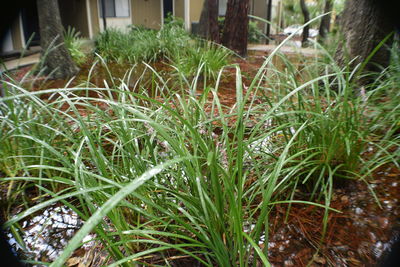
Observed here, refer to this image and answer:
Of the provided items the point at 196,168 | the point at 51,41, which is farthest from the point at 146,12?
the point at 196,168

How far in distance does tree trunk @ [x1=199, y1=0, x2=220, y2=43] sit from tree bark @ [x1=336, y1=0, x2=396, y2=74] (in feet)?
6.79

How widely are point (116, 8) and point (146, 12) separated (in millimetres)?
825

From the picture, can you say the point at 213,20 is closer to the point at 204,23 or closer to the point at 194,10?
the point at 204,23

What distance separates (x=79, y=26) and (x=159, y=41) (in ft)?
11.3

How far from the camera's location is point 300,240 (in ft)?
2.07

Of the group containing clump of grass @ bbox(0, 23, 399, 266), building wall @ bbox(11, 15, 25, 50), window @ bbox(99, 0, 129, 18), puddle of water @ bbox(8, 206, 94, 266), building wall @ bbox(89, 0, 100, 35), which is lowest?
puddle of water @ bbox(8, 206, 94, 266)

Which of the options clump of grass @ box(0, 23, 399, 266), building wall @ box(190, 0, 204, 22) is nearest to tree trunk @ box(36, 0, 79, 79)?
clump of grass @ box(0, 23, 399, 266)

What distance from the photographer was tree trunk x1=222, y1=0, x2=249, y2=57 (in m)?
3.23

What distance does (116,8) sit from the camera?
6.34 meters

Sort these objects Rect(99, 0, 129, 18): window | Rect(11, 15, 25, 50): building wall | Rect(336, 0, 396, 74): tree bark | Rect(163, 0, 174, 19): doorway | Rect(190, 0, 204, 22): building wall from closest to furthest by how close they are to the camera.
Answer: Rect(336, 0, 396, 74): tree bark → Rect(11, 15, 25, 50): building wall → Rect(190, 0, 204, 22): building wall → Rect(163, 0, 174, 19): doorway → Rect(99, 0, 129, 18): window

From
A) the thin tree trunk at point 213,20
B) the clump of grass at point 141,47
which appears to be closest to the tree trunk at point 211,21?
the thin tree trunk at point 213,20

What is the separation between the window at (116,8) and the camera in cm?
624

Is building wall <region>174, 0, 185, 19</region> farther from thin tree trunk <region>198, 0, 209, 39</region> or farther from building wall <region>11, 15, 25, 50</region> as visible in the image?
building wall <region>11, 15, 25, 50</region>

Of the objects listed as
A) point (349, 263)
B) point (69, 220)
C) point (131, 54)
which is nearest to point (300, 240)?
point (349, 263)
